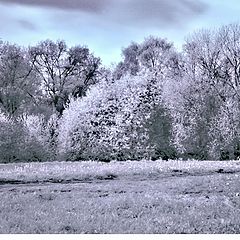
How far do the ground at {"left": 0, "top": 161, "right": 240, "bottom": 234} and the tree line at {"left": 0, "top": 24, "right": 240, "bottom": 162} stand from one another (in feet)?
3.85

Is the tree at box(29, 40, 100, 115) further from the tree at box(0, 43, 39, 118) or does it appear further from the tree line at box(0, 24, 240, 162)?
the tree at box(0, 43, 39, 118)

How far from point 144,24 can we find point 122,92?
4.10 m

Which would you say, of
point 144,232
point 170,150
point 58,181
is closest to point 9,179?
point 58,181

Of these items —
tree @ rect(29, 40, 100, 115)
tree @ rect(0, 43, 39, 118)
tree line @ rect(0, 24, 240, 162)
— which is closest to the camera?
tree @ rect(29, 40, 100, 115)

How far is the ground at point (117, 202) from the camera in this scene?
4.85 metres

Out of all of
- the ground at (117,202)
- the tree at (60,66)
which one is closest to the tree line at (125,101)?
the tree at (60,66)

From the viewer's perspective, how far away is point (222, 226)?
16.1 ft

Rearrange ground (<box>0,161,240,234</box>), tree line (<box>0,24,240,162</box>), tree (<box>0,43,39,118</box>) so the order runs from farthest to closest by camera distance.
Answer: tree line (<box>0,24,240,162</box>) < tree (<box>0,43,39,118</box>) < ground (<box>0,161,240,234</box>)

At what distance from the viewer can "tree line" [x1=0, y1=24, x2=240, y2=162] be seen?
6.33 meters

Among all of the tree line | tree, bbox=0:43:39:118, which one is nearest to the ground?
tree, bbox=0:43:39:118

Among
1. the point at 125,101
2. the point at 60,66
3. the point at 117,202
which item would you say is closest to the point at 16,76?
the point at 60,66

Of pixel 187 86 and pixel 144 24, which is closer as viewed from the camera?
pixel 144 24

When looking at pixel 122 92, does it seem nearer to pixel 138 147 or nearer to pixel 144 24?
pixel 138 147

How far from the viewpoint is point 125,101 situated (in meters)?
10.1
